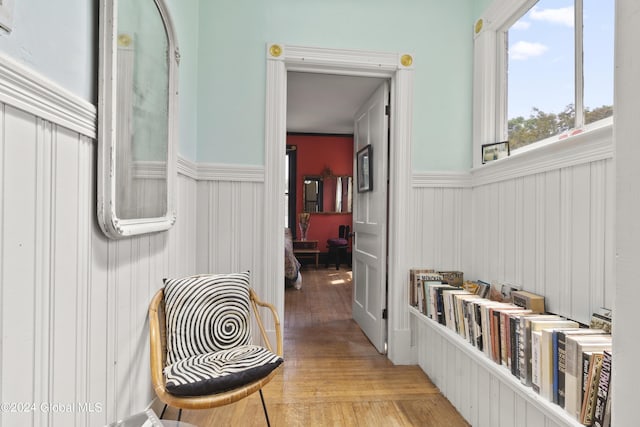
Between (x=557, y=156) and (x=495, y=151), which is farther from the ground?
(x=495, y=151)

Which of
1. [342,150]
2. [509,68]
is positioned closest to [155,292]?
[509,68]

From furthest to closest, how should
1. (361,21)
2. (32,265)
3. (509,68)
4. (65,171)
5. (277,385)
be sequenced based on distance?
(361,21)
(509,68)
(277,385)
(65,171)
(32,265)

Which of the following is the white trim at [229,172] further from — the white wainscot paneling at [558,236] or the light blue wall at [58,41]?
the white wainscot paneling at [558,236]

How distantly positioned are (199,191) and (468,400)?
2.09 metres

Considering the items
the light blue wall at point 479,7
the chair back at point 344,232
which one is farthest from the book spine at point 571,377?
the chair back at point 344,232

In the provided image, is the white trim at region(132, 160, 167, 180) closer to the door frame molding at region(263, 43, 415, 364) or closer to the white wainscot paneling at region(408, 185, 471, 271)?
the door frame molding at region(263, 43, 415, 364)

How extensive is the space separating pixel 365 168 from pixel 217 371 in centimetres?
224

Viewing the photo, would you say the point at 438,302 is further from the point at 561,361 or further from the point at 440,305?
the point at 561,361

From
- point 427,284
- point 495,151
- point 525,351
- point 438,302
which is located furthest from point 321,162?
point 525,351

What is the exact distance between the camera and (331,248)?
6.61 metres

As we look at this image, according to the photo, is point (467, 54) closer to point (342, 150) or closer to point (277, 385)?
point (277, 385)

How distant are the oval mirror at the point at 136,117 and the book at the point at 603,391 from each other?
1.63 m

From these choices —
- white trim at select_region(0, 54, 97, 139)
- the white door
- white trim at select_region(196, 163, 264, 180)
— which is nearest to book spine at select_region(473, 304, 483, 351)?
the white door

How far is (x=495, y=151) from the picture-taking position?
226cm
